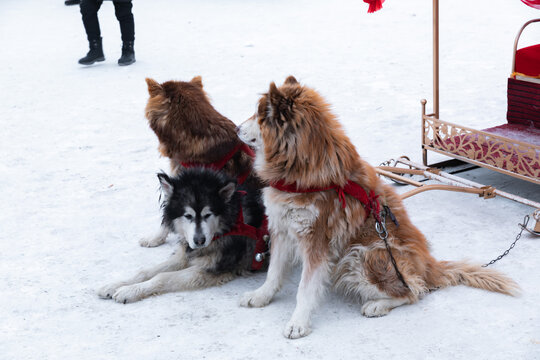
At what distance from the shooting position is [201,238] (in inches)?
125

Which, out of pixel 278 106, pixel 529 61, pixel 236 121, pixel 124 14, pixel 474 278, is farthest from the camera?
pixel 124 14

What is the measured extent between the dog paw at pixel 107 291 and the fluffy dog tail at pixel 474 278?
1.71m

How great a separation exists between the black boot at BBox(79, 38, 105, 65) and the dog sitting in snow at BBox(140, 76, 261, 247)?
16.5 feet

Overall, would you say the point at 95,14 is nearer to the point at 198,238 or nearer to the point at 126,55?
the point at 126,55

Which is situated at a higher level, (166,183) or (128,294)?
(166,183)

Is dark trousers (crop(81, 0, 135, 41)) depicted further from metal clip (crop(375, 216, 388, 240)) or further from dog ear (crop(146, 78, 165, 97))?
metal clip (crop(375, 216, 388, 240))

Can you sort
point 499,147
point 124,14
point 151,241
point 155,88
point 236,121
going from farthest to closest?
point 124,14, point 236,121, point 499,147, point 151,241, point 155,88

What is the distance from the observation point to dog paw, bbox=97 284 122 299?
3.31m

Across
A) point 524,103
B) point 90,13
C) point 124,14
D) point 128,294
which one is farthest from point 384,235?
point 90,13

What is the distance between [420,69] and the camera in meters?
7.46

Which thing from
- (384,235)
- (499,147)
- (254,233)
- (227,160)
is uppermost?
(227,160)

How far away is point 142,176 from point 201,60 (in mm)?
3669

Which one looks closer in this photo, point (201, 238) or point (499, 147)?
point (201, 238)

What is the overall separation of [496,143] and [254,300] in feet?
6.74
